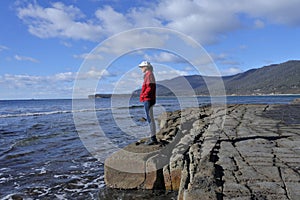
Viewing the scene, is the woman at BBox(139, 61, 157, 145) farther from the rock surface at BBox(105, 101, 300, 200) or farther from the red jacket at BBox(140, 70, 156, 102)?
the rock surface at BBox(105, 101, 300, 200)

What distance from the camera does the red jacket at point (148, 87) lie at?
6379 mm

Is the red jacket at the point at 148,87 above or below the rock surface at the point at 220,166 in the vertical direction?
above

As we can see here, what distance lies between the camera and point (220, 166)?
405cm

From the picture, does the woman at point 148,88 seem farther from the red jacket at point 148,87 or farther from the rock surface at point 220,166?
the rock surface at point 220,166

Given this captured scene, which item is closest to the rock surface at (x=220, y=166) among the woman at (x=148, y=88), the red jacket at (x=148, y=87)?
the woman at (x=148, y=88)

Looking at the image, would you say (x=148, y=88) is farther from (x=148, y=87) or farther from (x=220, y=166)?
(x=220, y=166)

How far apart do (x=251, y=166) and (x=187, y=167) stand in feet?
3.44

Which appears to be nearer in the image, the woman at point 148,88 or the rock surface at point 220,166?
Answer: the rock surface at point 220,166

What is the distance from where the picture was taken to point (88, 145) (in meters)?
11.0

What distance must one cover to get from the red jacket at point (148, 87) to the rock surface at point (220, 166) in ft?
3.71

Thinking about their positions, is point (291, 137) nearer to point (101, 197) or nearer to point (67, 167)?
point (101, 197)

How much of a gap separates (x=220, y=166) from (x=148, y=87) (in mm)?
2865

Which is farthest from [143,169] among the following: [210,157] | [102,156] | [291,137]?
[102,156]

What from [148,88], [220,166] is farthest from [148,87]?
[220,166]
